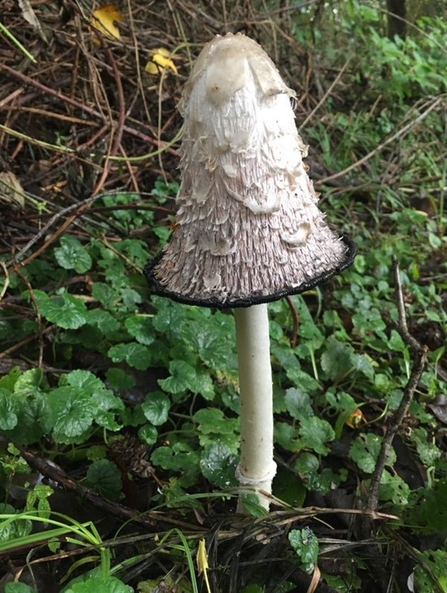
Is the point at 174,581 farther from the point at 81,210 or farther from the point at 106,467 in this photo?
the point at 81,210

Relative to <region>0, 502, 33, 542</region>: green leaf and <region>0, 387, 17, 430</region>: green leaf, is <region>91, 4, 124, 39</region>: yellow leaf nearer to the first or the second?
<region>0, 387, 17, 430</region>: green leaf

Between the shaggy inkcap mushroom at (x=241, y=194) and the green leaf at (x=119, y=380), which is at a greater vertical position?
the shaggy inkcap mushroom at (x=241, y=194)

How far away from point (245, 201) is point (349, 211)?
224 cm

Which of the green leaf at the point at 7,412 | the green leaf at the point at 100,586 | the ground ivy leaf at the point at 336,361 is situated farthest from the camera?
the ground ivy leaf at the point at 336,361

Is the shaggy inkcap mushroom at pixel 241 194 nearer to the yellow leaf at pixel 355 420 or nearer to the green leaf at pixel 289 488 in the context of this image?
the green leaf at pixel 289 488

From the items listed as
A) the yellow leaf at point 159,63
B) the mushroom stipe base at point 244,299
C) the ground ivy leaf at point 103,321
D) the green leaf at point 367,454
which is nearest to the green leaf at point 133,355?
the ground ivy leaf at point 103,321

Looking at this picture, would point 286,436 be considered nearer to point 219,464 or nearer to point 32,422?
point 219,464

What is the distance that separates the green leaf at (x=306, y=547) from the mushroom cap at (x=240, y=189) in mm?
559

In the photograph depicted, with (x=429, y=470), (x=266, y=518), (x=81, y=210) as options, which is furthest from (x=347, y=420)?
(x=81, y=210)

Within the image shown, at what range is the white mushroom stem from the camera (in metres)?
1.37

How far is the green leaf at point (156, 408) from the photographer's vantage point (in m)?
1.70

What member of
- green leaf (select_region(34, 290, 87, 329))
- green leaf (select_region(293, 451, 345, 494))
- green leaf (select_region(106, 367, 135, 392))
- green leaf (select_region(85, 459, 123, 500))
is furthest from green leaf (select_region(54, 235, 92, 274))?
green leaf (select_region(293, 451, 345, 494))

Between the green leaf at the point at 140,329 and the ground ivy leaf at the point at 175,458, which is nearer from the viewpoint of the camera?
the ground ivy leaf at the point at 175,458

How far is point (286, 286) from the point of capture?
118cm
